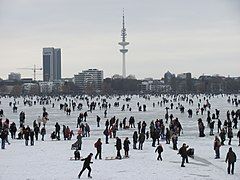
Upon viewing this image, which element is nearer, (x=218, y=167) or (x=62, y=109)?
(x=218, y=167)

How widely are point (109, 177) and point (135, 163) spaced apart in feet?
9.01

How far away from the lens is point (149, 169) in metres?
16.7

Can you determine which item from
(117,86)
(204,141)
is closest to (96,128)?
(204,141)

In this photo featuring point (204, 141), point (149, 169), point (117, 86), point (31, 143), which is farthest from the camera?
point (117, 86)

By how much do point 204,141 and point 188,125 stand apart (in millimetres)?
8933

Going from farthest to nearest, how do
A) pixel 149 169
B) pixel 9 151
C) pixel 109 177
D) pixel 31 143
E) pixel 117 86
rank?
pixel 117 86, pixel 31 143, pixel 9 151, pixel 149 169, pixel 109 177

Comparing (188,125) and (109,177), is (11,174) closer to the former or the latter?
(109,177)

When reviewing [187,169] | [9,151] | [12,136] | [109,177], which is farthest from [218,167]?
[12,136]

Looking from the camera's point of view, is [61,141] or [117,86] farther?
[117,86]

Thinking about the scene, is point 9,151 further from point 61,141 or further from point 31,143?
point 61,141

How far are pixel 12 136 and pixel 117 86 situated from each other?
524 feet

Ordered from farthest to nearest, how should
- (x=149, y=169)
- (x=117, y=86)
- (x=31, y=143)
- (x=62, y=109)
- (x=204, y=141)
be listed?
(x=117, y=86), (x=62, y=109), (x=204, y=141), (x=31, y=143), (x=149, y=169)

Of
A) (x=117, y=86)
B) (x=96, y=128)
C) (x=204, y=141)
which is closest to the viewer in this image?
(x=204, y=141)

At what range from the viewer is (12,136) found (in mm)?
25516
